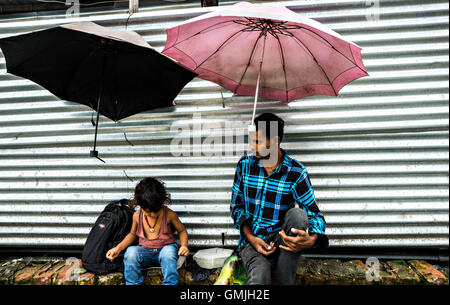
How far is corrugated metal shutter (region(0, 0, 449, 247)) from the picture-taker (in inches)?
140

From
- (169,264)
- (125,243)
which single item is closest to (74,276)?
(125,243)

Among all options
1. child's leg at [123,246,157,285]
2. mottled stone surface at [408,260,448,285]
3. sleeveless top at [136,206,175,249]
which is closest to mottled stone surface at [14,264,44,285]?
child's leg at [123,246,157,285]

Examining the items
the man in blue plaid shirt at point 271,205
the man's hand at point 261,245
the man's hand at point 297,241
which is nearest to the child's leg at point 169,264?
the man in blue plaid shirt at point 271,205

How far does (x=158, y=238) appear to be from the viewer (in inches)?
127

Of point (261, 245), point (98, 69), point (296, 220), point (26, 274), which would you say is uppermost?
point (98, 69)

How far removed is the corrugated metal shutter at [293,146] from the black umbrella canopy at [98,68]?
1.68ft

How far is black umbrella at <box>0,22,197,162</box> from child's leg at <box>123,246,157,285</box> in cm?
102

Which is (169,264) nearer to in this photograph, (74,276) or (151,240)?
(151,240)

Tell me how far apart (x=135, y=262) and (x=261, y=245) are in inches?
47.4

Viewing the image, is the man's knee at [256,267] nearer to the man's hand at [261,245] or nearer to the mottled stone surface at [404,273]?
the man's hand at [261,245]

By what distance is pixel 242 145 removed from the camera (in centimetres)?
376

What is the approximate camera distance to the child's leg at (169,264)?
2.98m

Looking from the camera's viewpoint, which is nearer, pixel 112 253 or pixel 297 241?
pixel 297 241

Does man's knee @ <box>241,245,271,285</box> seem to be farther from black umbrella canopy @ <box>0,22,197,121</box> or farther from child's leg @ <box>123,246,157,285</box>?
black umbrella canopy @ <box>0,22,197,121</box>
